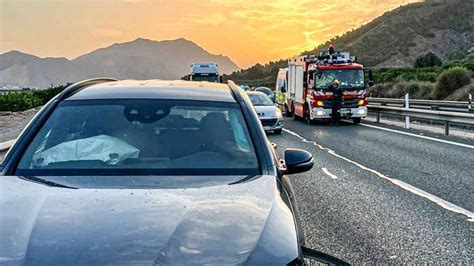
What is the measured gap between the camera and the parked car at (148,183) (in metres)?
2.59

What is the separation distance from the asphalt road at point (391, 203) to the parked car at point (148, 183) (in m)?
2.29

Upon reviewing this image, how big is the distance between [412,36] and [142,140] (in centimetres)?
11802

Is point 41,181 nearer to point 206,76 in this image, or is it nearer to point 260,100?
point 260,100

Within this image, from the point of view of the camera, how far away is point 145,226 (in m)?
2.76

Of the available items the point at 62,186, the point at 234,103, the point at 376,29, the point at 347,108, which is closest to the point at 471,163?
the point at 234,103

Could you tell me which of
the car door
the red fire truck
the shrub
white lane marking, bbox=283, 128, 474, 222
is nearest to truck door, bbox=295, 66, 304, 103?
the red fire truck

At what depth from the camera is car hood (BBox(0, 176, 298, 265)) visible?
8.23ft

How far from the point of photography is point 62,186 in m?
3.43

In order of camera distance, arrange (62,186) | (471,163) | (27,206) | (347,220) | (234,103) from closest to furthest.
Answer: (27,206), (62,186), (234,103), (347,220), (471,163)

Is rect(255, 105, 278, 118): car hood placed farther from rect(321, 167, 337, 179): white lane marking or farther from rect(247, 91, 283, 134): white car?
rect(321, 167, 337, 179): white lane marking

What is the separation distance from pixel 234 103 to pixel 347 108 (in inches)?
909

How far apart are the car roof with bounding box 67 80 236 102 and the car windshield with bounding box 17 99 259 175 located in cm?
7

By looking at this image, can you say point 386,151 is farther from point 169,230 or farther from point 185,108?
point 169,230

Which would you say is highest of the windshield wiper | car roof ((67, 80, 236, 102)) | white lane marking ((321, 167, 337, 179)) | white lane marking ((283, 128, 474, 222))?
car roof ((67, 80, 236, 102))
